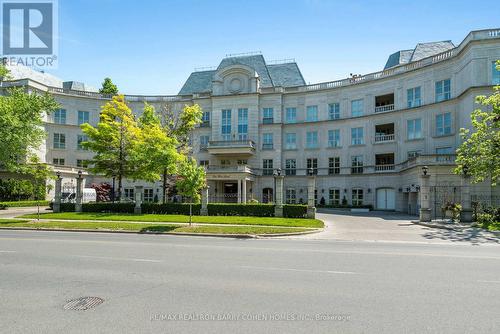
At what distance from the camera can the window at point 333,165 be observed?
48.4 meters

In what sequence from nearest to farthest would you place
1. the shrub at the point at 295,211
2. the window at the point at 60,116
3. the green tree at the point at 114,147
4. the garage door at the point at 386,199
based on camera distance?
the shrub at the point at 295,211 < the green tree at the point at 114,147 < the garage door at the point at 386,199 < the window at the point at 60,116

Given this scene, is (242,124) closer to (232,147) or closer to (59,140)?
(232,147)

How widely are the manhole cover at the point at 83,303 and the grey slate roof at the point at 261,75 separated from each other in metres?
48.6

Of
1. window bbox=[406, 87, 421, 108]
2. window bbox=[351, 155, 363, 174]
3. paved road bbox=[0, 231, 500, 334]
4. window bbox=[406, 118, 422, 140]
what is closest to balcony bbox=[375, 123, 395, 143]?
window bbox=[406, 118, 422, 140]

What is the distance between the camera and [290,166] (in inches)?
2019

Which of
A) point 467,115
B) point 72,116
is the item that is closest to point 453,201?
point 467,115

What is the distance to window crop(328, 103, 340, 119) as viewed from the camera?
49119 mm

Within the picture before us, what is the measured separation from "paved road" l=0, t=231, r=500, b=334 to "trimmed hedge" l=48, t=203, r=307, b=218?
49.4 feet

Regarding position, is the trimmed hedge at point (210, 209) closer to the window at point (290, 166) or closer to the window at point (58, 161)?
the window at point (290, 166)

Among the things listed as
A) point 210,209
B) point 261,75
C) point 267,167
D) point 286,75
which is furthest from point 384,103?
point 210,209

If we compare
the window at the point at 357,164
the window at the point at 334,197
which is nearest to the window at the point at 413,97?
the window at the point at 357,164

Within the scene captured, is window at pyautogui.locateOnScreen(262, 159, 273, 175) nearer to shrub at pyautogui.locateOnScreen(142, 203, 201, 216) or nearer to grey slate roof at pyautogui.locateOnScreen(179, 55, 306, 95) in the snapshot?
grey slate roof at pyautogui.locateOnScreen(179, 55, 306, 95)

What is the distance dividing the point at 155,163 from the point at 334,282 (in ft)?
82.8

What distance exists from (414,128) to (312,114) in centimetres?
1391
